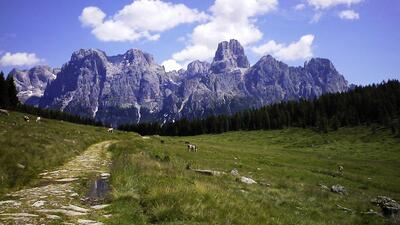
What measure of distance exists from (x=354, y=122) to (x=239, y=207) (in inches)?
5751

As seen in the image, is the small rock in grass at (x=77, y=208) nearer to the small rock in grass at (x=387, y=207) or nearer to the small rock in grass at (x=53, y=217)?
the small rock in grass at (x=53, y=217)

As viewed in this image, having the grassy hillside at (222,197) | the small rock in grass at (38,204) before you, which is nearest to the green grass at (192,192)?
the grassy hillside at (222,197)

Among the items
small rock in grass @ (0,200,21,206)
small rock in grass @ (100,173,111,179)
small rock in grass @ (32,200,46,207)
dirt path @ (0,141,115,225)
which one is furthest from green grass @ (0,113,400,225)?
small rock in grass @ (0,200,21,206)

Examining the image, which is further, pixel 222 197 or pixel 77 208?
pixel 222 197

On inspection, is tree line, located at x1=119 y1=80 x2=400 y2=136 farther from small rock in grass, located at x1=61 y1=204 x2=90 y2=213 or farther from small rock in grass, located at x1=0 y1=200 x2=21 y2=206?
small rock in grass, located at x1=0 y1=200 x2=21 y2=206

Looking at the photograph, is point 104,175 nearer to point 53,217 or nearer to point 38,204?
point 38,204

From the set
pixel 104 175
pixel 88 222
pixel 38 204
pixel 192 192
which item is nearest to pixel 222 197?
pixel 192 192

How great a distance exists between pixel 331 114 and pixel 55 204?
16782cm

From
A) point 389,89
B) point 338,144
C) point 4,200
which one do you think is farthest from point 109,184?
point 389,89

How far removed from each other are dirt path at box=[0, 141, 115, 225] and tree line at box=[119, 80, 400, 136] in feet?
389

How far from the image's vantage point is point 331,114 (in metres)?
168

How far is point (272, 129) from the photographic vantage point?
169750 mm

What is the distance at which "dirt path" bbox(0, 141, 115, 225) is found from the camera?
1091cm

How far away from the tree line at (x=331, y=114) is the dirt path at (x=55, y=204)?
11846cm
